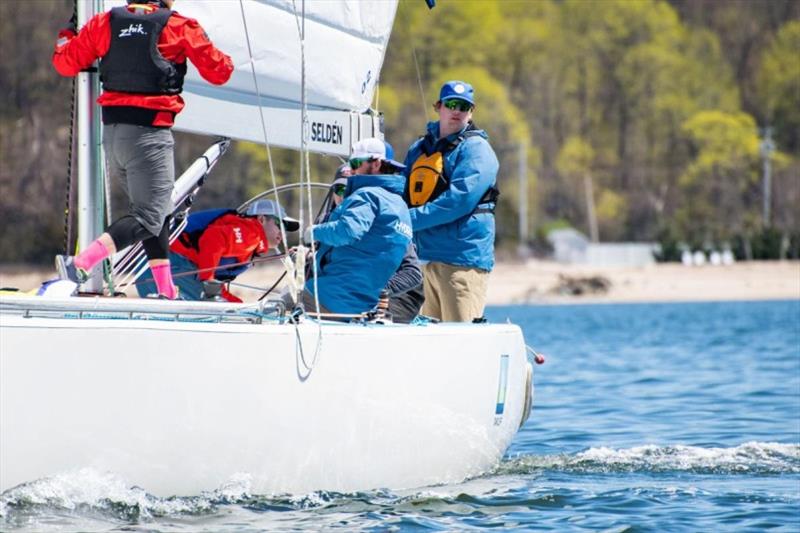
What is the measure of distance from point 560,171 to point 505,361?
4885 centimetres

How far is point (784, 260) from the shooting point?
40.9m

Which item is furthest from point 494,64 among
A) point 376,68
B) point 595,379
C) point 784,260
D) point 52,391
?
point 52,391

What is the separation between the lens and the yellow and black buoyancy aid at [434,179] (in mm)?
7215

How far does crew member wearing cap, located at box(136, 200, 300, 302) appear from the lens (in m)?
6.98

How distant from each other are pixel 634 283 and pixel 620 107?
21.0 m

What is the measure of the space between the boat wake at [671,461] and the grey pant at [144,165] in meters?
2.31

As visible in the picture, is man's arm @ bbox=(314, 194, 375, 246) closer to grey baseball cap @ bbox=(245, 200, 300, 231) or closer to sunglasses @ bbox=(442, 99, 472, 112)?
grey baseball cap @ bbox=(245, 200, 300, 231)

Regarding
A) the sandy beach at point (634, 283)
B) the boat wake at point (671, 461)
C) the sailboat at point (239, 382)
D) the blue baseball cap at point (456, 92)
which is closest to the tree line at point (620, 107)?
the sandy beach at point (634, 283)

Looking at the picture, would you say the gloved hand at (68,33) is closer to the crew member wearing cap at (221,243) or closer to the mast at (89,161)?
the mast at (89,161)

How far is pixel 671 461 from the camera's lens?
784 centimetres

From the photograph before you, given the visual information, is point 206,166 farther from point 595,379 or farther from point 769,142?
point 769,142

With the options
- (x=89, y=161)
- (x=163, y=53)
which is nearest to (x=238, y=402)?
(x=89, y=161)

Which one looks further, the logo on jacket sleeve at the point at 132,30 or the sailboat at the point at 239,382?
the logo on jacket sleeve at the point at 132,30

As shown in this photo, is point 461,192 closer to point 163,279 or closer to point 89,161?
point 163,279
